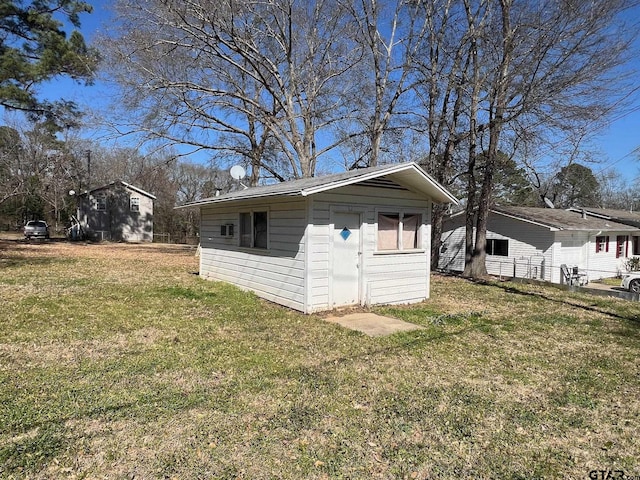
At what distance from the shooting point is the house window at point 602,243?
64.7ft

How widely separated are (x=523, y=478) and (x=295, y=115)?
50.7 ft

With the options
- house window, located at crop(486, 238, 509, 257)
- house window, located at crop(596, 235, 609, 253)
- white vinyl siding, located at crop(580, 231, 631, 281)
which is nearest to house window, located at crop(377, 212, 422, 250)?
house window, located at crop(486, 238, 509, 257)

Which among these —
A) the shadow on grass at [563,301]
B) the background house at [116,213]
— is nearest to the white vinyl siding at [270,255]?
the shadow on grass at [563,301]

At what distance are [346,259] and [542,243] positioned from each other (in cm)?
1244

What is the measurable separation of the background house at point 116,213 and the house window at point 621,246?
31756 millimetres

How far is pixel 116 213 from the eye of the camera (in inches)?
1273

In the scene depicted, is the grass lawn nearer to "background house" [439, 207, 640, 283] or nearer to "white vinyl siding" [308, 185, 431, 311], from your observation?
"white vinyl siding" [308, 185, 431, 311]

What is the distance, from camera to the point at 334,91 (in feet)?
58.9

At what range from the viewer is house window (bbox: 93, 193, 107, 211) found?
104 feet

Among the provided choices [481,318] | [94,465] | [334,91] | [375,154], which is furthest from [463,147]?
[94,465]

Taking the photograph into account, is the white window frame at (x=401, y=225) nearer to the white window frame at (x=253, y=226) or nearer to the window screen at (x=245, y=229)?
the white window frame at (x=253, y=226)

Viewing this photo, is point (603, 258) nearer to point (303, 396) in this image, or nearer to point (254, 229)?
point (254, 229)

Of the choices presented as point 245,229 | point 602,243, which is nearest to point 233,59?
point 245,229

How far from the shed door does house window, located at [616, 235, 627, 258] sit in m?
19.6
